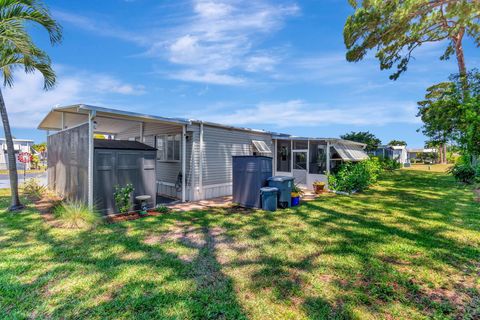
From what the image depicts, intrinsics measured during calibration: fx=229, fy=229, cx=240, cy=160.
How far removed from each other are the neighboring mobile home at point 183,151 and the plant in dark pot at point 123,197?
655mm

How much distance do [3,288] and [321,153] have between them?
501 inches

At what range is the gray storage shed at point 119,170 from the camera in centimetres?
688

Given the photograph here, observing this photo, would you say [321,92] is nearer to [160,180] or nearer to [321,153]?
[321,153]

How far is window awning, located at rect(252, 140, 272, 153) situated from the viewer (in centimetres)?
1230

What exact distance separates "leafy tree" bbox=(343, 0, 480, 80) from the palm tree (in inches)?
527

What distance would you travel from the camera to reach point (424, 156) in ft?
154

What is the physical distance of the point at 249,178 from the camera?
8.59 meters

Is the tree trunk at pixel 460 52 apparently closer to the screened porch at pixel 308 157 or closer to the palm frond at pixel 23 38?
the screened porch at pixel 308 157

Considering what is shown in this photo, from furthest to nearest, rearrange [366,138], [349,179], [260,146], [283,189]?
1. [366,138]
2. [260,146]
3. [349,179]
4. [283,189]

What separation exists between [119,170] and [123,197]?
0.87 m

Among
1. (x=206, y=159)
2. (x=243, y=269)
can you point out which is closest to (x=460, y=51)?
(x=206, y=159)

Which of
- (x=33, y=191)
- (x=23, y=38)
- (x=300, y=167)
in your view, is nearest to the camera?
(x=23, y=38)

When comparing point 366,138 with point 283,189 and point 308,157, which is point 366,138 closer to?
point 308,157

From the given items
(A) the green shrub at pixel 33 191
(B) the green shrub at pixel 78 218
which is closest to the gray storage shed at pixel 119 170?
(B) the green shrub at pixel 78 218
